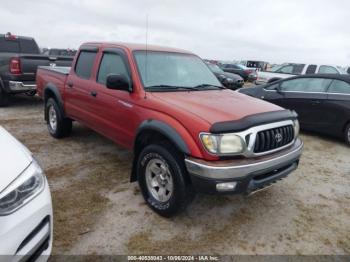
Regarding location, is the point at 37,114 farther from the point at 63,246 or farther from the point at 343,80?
the point at 343,80

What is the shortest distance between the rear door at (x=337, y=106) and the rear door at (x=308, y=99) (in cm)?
13

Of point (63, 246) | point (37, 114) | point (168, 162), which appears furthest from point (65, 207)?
point (37, 114)

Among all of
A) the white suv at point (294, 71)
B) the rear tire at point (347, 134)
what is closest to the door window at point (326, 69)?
the white suv at point (294, 71)

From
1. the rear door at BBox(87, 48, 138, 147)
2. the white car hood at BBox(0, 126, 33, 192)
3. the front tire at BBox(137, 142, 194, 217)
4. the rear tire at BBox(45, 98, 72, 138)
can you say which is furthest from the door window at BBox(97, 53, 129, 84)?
the white car hood at BBox(0, 126, 33, 192)

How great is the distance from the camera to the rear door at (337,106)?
21.2ft

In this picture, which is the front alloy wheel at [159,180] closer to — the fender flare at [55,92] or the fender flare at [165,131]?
the fender flare at [165,131]

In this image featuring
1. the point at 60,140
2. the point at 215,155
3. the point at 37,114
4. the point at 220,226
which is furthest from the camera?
the point at 37,114

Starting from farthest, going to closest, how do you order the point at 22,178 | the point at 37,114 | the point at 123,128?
the point at 37,114 → the point at 123,128 → the point at 22,178

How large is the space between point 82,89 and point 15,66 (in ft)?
13.4

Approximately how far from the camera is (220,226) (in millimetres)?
3271

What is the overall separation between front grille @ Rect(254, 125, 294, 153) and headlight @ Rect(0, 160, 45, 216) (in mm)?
1944

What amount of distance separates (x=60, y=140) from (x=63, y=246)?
339 centimetres

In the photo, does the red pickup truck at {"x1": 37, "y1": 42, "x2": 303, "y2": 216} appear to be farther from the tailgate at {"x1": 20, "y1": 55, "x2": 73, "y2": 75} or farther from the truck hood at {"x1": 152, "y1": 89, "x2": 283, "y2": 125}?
the tailgate at {"x1": 20, "y1": 55, "x2": 73, "y2": 75}

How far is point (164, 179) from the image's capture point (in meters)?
3.29
